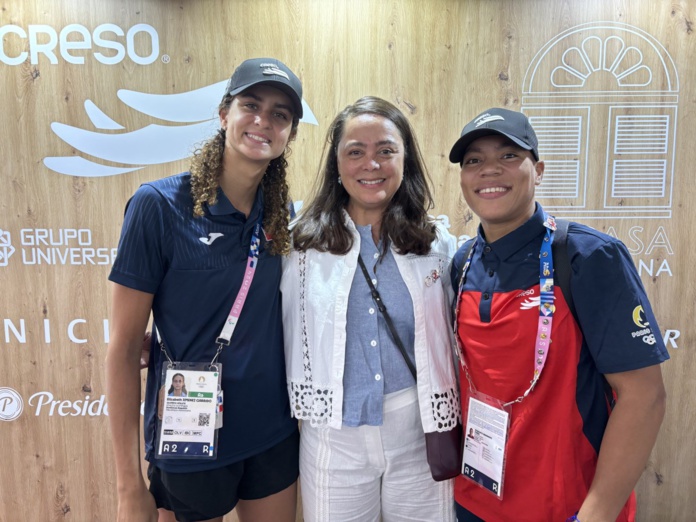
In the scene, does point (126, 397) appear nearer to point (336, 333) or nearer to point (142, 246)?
point (142, 246)

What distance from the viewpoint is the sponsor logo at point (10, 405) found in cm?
256

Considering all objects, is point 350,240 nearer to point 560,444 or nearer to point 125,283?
point 125,283

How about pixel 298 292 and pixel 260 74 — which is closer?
pixel 260 74

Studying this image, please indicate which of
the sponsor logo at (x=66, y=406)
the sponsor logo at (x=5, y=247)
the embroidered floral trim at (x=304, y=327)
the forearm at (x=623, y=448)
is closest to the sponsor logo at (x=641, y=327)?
the forearm at (x=623, y=448)

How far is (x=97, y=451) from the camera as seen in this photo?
260 cm

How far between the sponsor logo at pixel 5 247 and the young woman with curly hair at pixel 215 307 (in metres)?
1.62

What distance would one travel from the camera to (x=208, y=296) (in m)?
1.37

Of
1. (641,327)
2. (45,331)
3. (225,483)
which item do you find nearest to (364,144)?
(641,327)

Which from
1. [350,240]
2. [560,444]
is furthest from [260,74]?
[560,444]

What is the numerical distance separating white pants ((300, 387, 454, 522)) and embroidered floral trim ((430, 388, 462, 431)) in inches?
2.7

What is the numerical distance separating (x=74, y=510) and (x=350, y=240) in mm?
2474

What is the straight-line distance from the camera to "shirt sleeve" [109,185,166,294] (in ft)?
4.24

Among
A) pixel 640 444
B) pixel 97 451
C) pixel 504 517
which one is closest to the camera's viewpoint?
pixel 640 444

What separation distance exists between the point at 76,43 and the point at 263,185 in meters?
1.61
